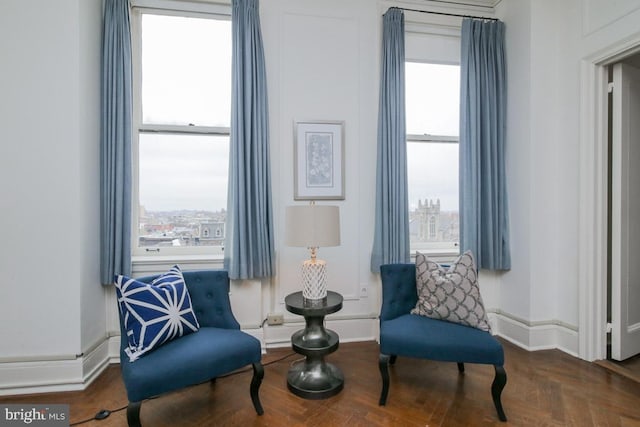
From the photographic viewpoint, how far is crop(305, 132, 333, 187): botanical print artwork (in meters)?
2.90

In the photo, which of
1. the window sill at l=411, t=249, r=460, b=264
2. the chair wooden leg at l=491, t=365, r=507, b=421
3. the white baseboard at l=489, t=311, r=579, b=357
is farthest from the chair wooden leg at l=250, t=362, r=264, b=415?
the white baseboard at l=489, t=311, r=579, b=357

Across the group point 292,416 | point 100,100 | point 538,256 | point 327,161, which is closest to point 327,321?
point 292,416

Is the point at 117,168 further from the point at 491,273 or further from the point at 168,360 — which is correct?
the point at 491,273

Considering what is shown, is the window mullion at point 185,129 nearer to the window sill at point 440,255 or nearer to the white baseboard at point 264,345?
the white baseboard at point 264,345

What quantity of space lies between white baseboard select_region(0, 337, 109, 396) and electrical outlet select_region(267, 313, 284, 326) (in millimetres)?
1317

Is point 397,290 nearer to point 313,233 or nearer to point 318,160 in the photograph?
point 313,233

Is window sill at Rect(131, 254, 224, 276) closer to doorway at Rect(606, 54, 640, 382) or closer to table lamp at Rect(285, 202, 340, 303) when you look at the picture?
table lamp at Rect(285, 202, 340, 303)

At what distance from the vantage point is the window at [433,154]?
10.6ft

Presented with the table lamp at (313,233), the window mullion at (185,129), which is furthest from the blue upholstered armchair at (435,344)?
the window mullion at (185,129)

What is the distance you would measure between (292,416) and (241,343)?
0.52m

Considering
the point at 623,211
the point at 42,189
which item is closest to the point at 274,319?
the point at 42,189

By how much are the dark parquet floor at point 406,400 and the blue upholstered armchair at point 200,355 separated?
27cm

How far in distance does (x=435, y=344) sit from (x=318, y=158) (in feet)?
5.63

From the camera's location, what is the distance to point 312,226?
215 centimetres
